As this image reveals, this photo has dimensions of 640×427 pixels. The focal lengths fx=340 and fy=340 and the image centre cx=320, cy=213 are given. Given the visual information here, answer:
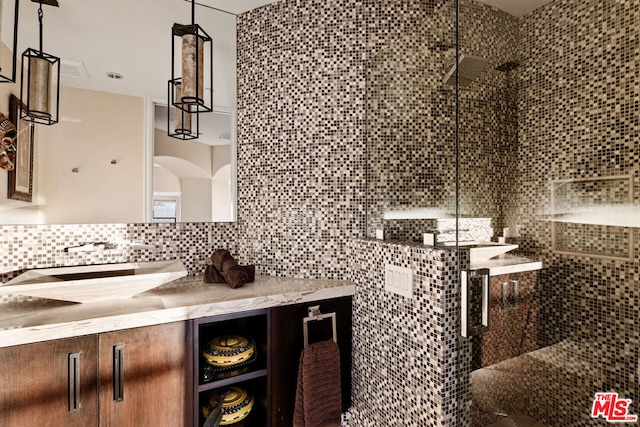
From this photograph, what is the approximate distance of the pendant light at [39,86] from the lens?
1.56 metres

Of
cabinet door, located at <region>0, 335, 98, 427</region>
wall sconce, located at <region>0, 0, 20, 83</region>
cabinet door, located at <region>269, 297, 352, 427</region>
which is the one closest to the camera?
cabinet door, located at <region>0, 335, 98, 427</region>

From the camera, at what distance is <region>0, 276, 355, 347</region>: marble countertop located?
124 cm

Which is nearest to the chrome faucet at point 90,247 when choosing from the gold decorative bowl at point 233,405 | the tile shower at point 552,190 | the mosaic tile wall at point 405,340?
the gold decorative bowl at point 233,405

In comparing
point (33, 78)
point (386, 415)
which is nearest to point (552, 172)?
point (386, 415)

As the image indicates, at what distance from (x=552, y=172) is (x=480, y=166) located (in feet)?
0.92

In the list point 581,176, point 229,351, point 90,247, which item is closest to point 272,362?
point 229,351

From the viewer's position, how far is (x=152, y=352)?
1410 millimetres

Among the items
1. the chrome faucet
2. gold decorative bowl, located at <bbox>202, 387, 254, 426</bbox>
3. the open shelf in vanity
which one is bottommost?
gold decorative bowl, located at <bbox>202, 387, 254, 426</bbox>

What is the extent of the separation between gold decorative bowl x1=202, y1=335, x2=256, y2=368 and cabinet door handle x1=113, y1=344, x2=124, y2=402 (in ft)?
1.16

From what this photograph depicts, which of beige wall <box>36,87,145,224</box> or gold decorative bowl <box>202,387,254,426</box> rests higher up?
beige wall <box>36,87,145,224</box>

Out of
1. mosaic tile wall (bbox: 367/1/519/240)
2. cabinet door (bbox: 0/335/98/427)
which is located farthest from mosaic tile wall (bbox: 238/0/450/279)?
cabinet door (bbox: 0/335/98/427)

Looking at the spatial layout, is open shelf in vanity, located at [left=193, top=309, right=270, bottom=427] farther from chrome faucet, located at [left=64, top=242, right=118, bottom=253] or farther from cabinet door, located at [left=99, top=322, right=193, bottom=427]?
chrome faucet, located at [left=64, top=242, right=118, bottom=253]

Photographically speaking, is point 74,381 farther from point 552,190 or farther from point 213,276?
point 552,190

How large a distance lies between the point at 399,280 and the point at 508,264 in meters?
0.45
